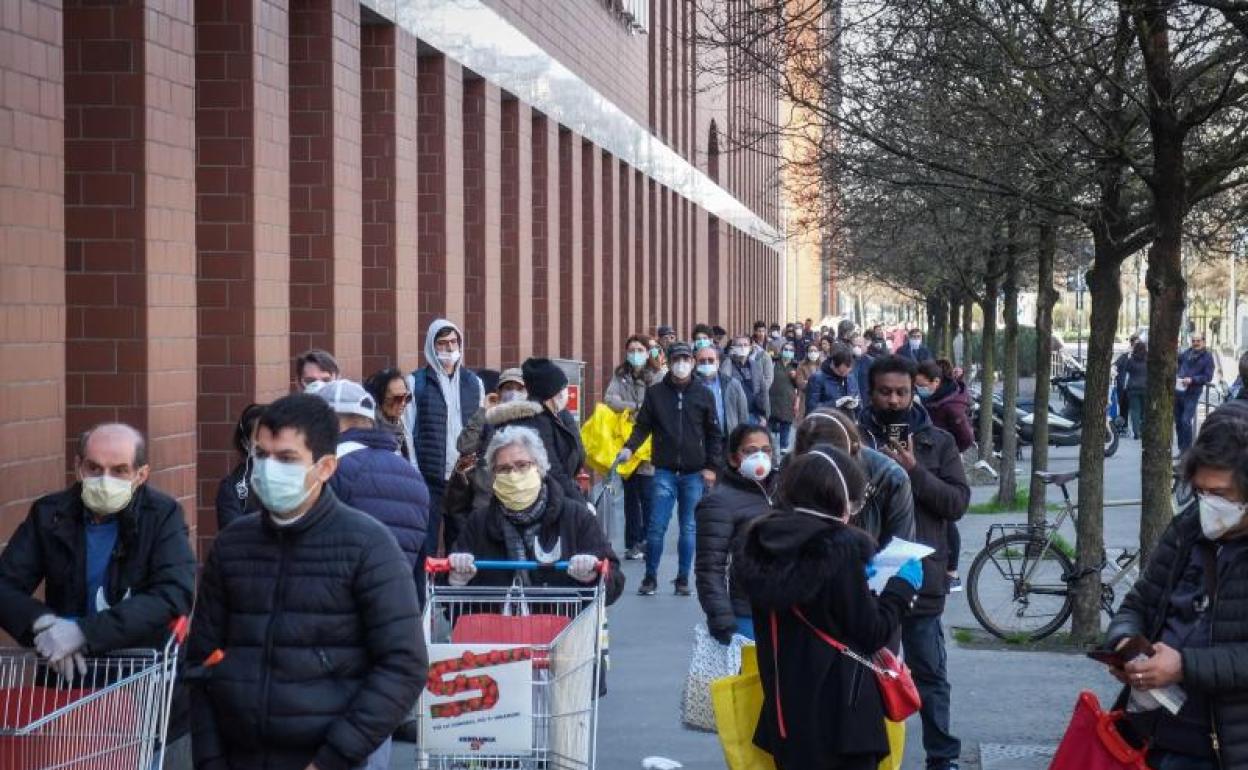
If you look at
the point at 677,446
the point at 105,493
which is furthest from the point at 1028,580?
the point at 105,493

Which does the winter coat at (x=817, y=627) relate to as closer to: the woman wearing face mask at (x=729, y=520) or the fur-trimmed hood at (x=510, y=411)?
the woman wearing face mask at (x=729, y=520)

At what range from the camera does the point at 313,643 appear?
5.16 m

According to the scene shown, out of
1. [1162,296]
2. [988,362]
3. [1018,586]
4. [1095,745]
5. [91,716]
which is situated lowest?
[1018,586]

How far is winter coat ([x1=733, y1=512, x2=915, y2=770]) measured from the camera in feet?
20.0

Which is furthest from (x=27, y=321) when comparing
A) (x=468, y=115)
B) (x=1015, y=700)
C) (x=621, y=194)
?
(x=621, y=194)

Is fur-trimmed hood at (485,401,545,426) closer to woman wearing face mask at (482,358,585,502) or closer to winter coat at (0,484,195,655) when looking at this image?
woman wearing face mask at (482,358,585,502)

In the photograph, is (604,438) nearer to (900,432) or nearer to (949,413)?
(949,413)

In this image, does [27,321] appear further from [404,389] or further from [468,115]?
[468,115]

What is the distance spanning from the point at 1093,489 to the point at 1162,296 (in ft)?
7.72

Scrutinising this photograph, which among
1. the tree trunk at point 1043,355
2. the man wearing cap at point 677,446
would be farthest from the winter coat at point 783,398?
the man wearing cap at point 677,446

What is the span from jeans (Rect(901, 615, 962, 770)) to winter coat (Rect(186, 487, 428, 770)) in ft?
13.3

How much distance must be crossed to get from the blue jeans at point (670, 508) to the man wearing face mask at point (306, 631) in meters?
10.5

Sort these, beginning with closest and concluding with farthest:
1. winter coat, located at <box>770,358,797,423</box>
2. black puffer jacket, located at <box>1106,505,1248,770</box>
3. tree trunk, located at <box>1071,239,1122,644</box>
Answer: black puffer jacket, located at <box>1106,505,1248,770</box>
tree trunk, located at <box>1071,239,1122,644</box>
winter coat, located at <box>770,358,797,423</box>

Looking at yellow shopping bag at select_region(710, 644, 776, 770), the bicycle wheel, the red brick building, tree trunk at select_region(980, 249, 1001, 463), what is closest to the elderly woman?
yellow shopping bag at select_region(710, 644, 776, 770)
